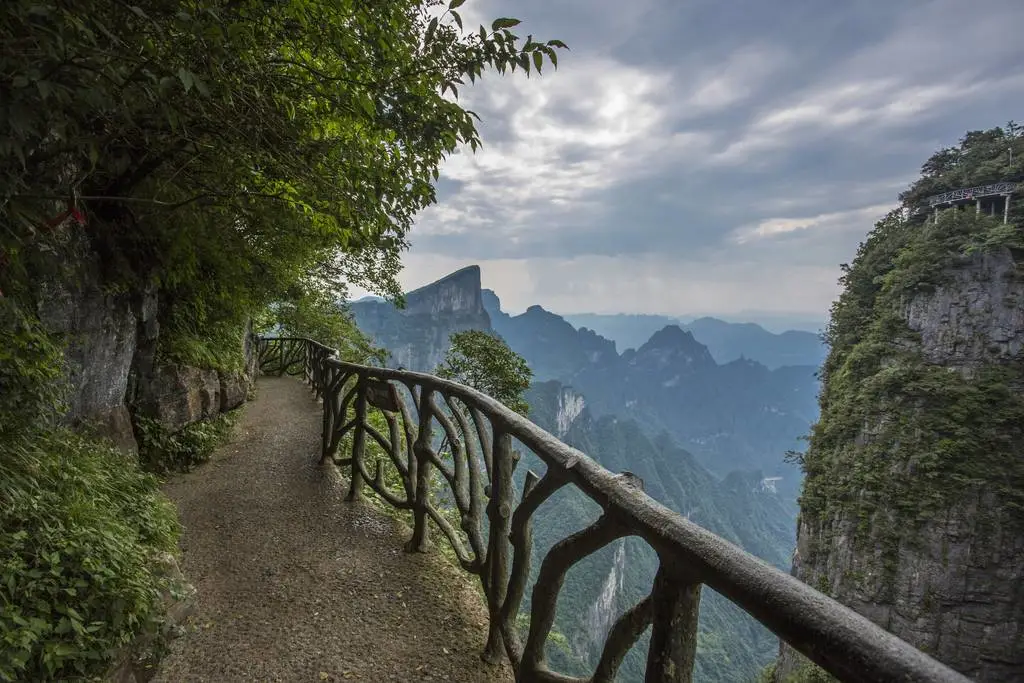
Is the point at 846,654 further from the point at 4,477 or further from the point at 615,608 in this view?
the point at 615,608

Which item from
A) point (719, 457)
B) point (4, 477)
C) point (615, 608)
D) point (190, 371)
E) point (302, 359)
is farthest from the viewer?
point (719, 457)

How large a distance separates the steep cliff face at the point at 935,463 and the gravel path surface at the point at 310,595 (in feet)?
86.2

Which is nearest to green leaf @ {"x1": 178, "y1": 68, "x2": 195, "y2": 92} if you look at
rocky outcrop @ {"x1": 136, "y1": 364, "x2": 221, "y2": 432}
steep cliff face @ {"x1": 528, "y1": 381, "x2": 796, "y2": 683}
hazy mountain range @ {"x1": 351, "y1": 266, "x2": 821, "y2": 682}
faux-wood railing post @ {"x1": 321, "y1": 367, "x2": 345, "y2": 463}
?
faux-wood railing post @ {"x1": 321, "y1": 367, "x2": 345, "y2": 463}

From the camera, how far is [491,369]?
39.4 feet

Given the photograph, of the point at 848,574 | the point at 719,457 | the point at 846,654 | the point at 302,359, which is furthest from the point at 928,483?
the point at 719,457

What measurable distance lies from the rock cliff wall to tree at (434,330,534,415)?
676 centimetres

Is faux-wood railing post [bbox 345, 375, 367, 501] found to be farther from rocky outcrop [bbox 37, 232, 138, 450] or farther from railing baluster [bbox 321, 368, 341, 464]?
rocky outcrop [bbox 37, 232, 138, 450]

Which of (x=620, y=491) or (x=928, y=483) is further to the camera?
(x=928, y=483)

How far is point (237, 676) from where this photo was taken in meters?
2.56

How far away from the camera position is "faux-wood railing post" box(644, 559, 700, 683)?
52.9 inches

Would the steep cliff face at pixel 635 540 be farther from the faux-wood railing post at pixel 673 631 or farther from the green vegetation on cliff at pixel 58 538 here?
the faux-wood railing post at pixel 673 631

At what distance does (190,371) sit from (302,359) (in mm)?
9146

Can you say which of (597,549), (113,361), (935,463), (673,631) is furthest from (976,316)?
(113,361)

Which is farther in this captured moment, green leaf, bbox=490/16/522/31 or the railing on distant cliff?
green leaf, bbox=490/16/522/31
